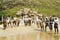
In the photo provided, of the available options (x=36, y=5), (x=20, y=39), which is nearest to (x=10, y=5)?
(x=36, y=5)

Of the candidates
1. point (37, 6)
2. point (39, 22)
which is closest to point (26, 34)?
point (39, 22)

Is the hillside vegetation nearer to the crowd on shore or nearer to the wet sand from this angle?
the crowd on shore

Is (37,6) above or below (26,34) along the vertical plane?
above

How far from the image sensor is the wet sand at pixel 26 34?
2661cm

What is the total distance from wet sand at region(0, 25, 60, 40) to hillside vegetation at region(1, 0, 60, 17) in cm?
1188

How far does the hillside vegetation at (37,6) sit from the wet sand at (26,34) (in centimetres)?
1188

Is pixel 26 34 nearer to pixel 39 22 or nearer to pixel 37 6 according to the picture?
pixel 39 22

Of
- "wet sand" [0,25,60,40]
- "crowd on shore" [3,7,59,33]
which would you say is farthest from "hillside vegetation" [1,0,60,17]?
"wet sand" [0,25,60,40]

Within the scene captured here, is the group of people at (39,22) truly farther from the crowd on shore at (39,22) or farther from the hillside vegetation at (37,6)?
the hillside vegetation at (37,6)

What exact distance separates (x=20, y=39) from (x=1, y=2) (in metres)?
20.1

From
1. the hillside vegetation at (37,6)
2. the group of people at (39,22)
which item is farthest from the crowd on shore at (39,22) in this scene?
the hillside vegetation at (37,6)

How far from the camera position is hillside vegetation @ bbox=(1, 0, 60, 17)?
147 ft

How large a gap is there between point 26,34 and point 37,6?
1892cm

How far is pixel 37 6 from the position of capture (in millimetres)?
47531
